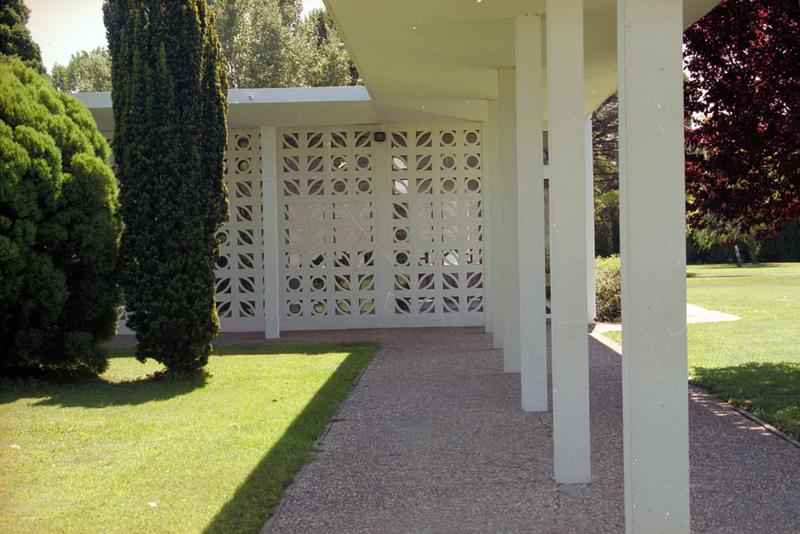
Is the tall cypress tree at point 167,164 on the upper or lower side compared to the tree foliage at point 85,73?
lower

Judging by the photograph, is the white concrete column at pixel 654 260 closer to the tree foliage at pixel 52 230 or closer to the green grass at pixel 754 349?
the green grass at pixel 754 349

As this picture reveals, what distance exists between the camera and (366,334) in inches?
598

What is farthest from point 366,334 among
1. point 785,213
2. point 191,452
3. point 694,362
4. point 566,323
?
point 566,323

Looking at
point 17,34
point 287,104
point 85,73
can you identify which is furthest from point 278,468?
point 85,73

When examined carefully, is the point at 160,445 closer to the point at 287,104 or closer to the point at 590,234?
the point at 287,104

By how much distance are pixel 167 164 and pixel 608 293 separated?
953 cm

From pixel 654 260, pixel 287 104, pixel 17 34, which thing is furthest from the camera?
pixel 17 34

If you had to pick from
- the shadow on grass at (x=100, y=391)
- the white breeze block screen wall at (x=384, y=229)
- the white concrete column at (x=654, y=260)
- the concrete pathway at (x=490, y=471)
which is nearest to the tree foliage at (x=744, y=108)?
the concrete pathway at (x=490, y=471)

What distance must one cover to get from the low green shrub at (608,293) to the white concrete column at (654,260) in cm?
1252

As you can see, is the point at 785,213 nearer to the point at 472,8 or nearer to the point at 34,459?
the point at 472,8

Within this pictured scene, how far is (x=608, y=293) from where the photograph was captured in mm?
16891

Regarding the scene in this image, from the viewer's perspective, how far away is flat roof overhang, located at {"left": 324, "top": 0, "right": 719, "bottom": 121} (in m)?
7.29

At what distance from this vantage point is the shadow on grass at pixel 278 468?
17.0ft

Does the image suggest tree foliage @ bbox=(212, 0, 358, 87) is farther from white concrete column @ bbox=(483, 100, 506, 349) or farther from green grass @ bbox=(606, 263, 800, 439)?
white concrete column @ bbox=(483, 100, 506, 349)
